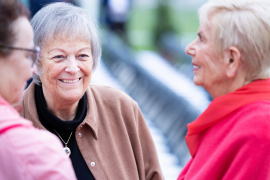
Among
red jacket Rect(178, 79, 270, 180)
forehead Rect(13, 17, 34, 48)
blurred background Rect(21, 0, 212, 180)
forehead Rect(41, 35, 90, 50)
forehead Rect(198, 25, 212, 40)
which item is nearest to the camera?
forehead Rect(13, 17, 34, 48)

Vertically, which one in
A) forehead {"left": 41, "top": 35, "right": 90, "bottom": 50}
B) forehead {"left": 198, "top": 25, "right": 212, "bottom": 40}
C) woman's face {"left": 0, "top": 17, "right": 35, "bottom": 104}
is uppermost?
forehead {"left": 198, "top": 25, "right": 212, "bottom": 40}

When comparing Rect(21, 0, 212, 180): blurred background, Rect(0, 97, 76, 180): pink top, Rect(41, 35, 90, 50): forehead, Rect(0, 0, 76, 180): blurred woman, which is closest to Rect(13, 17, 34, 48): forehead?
Rect(0, 0, 76, 180): blurred woman

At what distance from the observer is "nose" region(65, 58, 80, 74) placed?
206cm

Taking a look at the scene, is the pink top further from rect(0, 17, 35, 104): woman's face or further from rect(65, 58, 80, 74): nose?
rect(65, 58, 80, 74): nose

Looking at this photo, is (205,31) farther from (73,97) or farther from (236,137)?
(73,97)

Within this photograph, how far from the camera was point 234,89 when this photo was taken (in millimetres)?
1678

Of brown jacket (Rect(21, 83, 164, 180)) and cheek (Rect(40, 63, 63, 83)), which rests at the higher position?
cheek (Rect(40, 63, 63, 83))

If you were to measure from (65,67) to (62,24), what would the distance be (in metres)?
0.27

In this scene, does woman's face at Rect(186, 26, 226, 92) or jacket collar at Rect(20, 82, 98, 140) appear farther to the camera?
jacket collar at Rect(20, 82, 98, 140)

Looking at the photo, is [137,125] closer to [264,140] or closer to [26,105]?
[26,105]

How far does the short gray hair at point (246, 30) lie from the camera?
1.52 m

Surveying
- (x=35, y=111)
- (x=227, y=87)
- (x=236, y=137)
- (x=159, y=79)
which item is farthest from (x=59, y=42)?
(x=159, y=79)

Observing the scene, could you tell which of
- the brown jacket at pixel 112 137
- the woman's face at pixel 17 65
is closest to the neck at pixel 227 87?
the brown jacket at pixel 112 137

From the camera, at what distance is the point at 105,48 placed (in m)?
14.5
